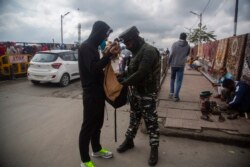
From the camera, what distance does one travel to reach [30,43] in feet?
54.5

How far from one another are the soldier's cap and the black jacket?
0.26 m

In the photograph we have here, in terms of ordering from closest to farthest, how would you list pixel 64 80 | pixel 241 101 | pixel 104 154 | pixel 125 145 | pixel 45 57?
1. pixel 104 154
2. pixel 125 145
3. pixel 241 101
4. pixel 45 57
5. pixel 64 80

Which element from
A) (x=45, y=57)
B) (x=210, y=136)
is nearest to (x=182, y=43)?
(x=210, y=136)

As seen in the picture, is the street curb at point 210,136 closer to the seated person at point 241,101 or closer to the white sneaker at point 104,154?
the seated person at point 241,101

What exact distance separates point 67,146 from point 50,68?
6.07m

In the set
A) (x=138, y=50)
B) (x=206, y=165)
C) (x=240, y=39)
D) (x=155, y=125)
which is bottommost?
(x=206, y=165)

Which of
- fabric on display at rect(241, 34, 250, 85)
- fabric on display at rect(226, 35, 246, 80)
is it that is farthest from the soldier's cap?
fabric on display at rect(226, 35, 246, 80)

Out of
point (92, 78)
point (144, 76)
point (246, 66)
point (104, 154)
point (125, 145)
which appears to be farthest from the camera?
point (246, 66)

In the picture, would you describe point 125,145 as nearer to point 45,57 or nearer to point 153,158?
point 153,158

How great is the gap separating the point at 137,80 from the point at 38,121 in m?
3.32

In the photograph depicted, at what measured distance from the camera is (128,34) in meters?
3.16

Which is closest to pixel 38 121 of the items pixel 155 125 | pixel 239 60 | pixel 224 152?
pixel 155 125

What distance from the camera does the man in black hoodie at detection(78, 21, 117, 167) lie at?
285cm

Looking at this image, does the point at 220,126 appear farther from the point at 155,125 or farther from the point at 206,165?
the point at 155,125
